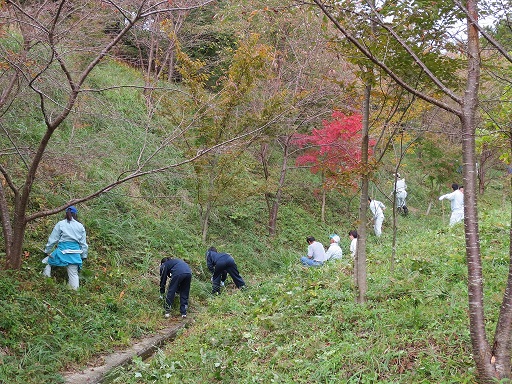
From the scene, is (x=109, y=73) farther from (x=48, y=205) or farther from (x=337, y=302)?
(x=337, y=302)

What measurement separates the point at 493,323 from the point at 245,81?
731 cm

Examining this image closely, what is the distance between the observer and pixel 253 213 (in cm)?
1498

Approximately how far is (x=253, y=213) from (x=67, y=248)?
8.26 metres

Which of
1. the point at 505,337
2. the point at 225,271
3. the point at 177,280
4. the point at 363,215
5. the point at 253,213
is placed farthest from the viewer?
the point at 253,213

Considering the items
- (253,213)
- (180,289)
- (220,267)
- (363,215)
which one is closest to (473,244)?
(363,215)

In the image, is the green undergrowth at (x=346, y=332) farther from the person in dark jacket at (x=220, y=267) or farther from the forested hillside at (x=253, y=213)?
the person in dark jacket at (x=220, y=267)

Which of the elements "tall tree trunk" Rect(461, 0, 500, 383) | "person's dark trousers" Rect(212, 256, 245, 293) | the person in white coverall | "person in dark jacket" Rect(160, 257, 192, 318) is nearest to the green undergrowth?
"tall tree trunk" Rect(461, 0, 500, 383)

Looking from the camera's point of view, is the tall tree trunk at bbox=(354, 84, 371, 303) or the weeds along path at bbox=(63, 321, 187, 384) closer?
the tall tree trunk at bbox=(354, 84, 371, 303)

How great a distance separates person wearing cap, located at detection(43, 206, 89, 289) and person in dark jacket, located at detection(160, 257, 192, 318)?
1.49 metres

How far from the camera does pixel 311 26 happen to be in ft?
44.7

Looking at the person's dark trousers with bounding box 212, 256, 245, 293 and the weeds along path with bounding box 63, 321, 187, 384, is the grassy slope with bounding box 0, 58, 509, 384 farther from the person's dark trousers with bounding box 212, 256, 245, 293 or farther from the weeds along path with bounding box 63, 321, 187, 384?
the person's dark trousers with bounding box 212, 256, 245, 293

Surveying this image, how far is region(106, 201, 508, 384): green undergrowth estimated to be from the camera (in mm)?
4051

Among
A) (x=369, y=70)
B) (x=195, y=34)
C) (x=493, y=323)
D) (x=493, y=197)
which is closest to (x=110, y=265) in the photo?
(x=369, y=70)

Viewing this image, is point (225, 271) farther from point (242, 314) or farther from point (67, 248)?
point (67, 248)
